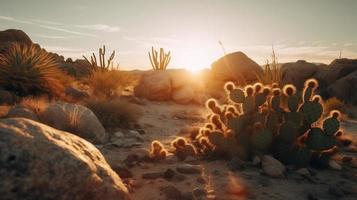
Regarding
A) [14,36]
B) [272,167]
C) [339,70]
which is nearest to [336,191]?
[272,167]

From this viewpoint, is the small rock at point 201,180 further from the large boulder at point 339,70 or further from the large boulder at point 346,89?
the large boulder at point 339,70

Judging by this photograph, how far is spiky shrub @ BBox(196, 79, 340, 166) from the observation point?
556 centimetres

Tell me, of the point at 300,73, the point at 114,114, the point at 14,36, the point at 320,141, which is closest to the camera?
the point at 320,141

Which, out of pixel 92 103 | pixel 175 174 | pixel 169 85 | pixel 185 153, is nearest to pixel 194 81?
pixel 169 85

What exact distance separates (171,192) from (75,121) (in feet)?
12.8

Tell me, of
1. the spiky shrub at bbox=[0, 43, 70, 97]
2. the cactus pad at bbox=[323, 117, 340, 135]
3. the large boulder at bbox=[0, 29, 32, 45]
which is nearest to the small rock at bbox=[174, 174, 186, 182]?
the cactus pad at bbox=[323, 117, 340, 135]

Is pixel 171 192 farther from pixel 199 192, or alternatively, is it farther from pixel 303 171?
pixel 303 171

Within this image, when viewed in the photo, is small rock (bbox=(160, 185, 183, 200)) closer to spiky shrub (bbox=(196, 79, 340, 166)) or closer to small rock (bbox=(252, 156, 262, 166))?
small rock (bbox=(252, 156, 262, 166))

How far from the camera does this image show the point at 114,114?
30.3ft

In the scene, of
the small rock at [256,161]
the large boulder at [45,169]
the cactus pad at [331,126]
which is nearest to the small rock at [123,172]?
the large boulder at [45,169]

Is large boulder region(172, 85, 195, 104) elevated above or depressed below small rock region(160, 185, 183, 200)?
above

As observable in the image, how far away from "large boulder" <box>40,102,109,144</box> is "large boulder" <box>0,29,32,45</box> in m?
21.1

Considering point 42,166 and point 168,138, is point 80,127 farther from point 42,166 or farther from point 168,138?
point 42,166

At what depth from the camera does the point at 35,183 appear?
9.23ft
